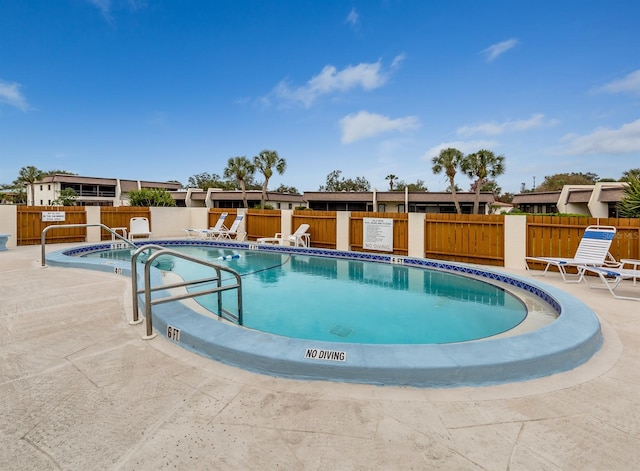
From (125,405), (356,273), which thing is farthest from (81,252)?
(125,405)

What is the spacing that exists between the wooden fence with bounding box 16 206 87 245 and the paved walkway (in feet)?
40.6

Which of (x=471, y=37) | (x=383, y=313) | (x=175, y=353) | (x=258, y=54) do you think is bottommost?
(x=383, y=313)

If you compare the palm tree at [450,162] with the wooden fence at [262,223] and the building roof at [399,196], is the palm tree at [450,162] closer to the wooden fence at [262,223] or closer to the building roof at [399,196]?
the building roof at [399,196]

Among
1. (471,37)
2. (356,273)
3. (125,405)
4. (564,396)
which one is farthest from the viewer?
(471,37)

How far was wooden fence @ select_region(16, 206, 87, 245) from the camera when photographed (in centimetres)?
1290

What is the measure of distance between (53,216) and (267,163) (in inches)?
878

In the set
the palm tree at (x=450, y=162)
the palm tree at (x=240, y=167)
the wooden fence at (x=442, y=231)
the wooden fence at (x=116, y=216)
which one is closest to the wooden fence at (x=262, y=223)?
the wooden fence at (x=442, y=231)

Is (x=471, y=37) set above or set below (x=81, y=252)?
above

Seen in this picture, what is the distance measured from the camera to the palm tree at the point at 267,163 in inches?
1344

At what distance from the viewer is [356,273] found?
30.9 feet

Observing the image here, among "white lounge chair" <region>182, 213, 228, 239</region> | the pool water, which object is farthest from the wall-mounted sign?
the pool water

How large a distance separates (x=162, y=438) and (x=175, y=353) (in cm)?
135

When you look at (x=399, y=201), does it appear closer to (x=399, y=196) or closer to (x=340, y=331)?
(x=399, y=196)

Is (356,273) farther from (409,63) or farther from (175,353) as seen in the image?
(409,63)
